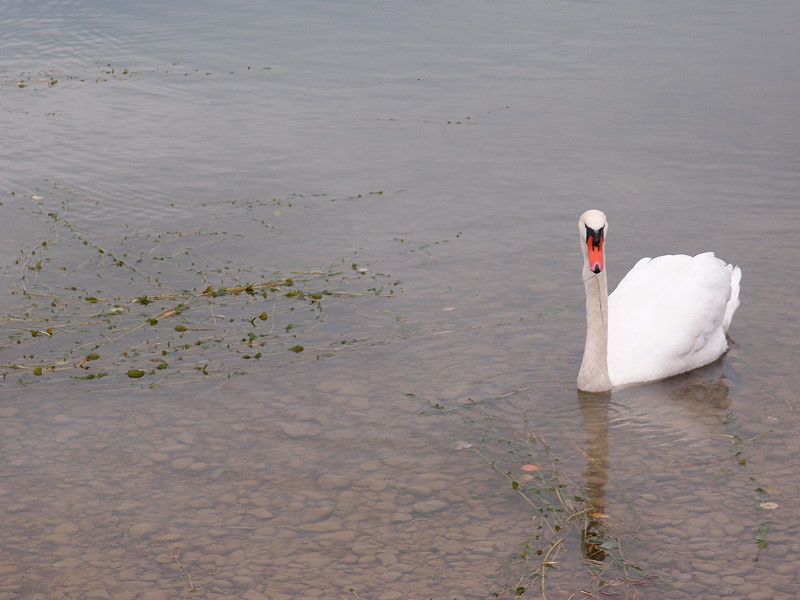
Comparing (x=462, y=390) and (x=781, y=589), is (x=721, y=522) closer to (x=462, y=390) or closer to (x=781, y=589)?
(x=781, y=589)

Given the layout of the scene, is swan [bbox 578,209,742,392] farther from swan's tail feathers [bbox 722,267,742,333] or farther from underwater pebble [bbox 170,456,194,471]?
underwater pebble [bbox 170,456,194,471]

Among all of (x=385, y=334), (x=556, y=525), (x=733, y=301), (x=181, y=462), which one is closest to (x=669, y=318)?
(x=733, y=301)

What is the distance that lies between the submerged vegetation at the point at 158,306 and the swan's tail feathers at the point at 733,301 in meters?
3.07

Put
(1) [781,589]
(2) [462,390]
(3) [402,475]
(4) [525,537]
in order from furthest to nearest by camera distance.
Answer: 1. (2) [462,390]
2. (3) [402,475]
3. (4) [525,537]
4. (1) [781,589]

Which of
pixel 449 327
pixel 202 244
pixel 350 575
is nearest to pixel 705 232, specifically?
pixel 449 327

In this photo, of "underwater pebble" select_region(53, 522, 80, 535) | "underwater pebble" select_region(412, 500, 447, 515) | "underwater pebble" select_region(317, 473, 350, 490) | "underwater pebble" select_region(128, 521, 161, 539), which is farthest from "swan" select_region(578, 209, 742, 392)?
"underwater pebble" select_region(53, 522, 80, 535)

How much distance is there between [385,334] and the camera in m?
9.45

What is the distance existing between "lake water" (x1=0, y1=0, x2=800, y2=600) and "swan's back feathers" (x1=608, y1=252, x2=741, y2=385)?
9.5 inches

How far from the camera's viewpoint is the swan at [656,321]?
8.27 meters

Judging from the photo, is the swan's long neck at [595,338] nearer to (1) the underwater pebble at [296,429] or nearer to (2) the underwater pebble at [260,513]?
(1) the underwater pebble at [296,429]

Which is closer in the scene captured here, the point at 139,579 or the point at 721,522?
the point at 139,579

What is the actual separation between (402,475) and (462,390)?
53.9 inches

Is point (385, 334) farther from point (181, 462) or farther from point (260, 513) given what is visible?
point (260, 513)

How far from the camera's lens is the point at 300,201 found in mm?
13039
